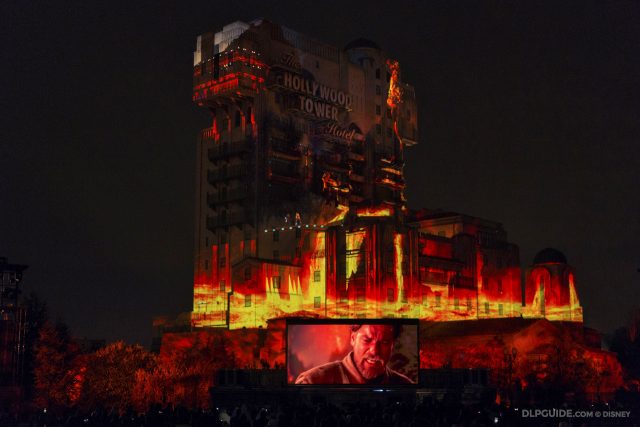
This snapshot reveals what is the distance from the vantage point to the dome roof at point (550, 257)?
157 meters

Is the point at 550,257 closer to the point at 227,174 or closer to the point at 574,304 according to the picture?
the point at 574,304

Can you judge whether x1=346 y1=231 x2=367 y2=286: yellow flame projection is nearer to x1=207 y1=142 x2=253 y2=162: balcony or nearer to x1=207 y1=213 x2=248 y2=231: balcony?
x1=207 y1=213 x2=248 y2=231: balcony

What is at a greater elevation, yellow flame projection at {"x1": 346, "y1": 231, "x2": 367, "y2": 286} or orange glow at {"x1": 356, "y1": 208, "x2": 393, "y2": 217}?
orange glow at {"x1": 356, "y1": 208, "x2": 393, "y2": 217}

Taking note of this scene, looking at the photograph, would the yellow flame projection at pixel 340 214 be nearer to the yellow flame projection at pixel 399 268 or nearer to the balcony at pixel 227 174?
the yellow flame projection at pixel 399 268

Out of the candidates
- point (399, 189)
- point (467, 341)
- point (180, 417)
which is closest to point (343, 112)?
point (399, 189)

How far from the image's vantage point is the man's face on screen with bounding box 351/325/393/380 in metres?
85.9

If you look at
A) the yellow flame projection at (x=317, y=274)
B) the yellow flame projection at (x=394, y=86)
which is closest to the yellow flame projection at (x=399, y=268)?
the yellow flame projection at (x=317, y=274)

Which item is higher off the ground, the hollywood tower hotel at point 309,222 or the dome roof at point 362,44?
the dome roof at point 362,44

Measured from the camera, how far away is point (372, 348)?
3396 inches

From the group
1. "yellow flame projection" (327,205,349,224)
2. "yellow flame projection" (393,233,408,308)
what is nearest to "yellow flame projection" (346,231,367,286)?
"yellow flame projection" (393,233,408,308)

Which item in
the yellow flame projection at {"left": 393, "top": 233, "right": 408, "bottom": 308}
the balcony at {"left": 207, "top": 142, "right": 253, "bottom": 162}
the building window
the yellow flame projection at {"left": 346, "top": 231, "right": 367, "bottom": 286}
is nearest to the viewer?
the building window

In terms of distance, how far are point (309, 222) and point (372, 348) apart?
65004 mm

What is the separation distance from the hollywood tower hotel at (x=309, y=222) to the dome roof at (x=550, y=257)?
6.25 ft

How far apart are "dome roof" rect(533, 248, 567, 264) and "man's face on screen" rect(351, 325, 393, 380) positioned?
76.0 metres
